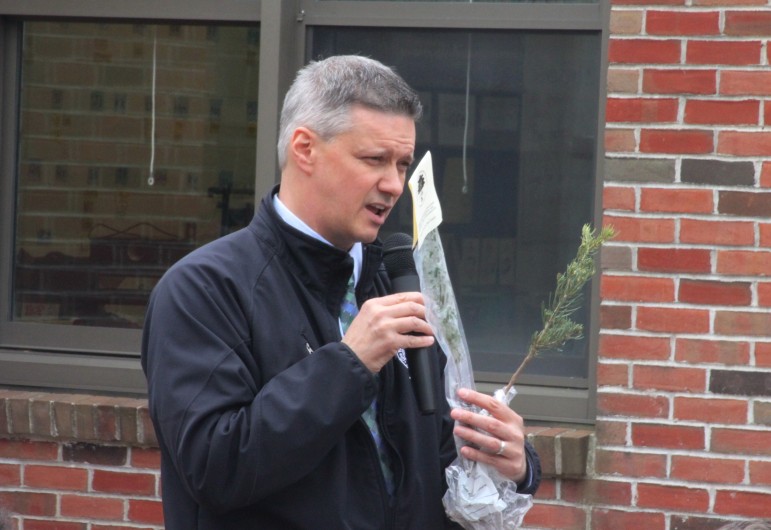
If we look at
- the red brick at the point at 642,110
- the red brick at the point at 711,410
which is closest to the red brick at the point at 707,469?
the red brick at the point at 711,410

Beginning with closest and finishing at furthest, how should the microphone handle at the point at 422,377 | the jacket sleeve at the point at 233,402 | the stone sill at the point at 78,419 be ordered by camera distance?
the jacket sleeve at the point at 233,402
the microphone handle at the point at 422,377
the stone sill at the point at 78,419

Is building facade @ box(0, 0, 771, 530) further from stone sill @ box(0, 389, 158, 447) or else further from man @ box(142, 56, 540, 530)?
man @ box(142, 56, 540, 530)

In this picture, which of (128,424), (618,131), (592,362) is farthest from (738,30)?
(128,424)

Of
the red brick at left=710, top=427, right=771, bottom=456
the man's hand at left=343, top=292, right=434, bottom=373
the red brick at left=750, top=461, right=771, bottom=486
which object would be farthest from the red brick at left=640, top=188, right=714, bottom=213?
the man's hand at left=343, top=292, right=434, bottom=373

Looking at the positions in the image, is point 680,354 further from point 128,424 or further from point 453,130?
point 128,424

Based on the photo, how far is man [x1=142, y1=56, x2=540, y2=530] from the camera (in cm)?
189

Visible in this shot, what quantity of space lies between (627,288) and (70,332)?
2139 mm

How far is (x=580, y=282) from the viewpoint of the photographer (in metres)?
2.26

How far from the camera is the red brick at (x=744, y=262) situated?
12.0ft

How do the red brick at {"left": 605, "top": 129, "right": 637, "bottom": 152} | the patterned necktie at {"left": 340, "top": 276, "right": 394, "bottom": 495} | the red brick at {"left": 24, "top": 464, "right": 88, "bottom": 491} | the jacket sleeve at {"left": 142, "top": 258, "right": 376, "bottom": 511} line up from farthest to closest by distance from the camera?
the red brick at {"left": 24, "top": 464, "right": 88, "bottom": 491} < the red brick at {"left": 605, "top": 129, "right": 637, "bottom": 152} < the patterned necktie at {"left": 340, "top": 276, "right": 394, "bottom": 495} < the jacket sleeve at {"left": 142, "top": 258, "right": 376, "bottom": 511}

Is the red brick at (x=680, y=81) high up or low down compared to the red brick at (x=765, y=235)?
up

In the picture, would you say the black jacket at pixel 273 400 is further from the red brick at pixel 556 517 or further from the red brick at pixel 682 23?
the red brick at pixel 682 23

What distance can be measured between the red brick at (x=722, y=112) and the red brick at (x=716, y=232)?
324 mm

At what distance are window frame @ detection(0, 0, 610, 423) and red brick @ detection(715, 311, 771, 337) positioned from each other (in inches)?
16.2
